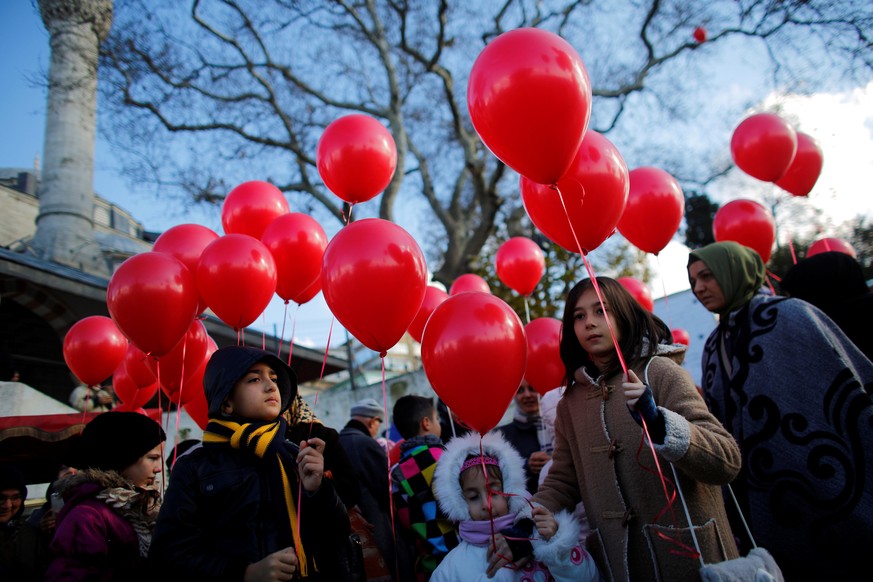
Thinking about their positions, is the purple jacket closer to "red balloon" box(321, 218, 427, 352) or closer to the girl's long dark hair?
"red balloon" box(321, 218, 427, 352)

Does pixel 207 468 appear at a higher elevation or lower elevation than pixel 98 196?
lower

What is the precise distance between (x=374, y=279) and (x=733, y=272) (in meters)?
1.73

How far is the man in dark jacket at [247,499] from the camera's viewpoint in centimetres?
176

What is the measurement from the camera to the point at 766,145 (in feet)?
13.9

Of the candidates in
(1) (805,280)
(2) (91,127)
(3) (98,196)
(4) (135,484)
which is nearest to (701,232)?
(1) (805,280)

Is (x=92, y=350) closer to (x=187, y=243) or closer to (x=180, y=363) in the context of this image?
(x=180, y=363)

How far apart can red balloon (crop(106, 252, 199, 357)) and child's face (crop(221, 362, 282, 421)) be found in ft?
3.85

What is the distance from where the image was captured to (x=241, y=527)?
1.86m

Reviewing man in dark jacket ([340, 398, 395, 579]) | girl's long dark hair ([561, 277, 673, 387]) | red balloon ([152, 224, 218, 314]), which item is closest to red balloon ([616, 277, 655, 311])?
girl's long dark hair ([561, 277, 673, 387])

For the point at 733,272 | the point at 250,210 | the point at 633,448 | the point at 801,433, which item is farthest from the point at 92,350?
the point at 801,433

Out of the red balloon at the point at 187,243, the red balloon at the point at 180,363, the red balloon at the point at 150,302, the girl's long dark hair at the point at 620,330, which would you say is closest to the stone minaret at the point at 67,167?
the red balloon at the point at 187,243

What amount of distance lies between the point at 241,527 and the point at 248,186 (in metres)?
3.01

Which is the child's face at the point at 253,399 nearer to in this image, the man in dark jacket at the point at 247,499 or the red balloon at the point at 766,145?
the man in dark jacket at the point at 247,499

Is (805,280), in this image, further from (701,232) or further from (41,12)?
(41,12)
